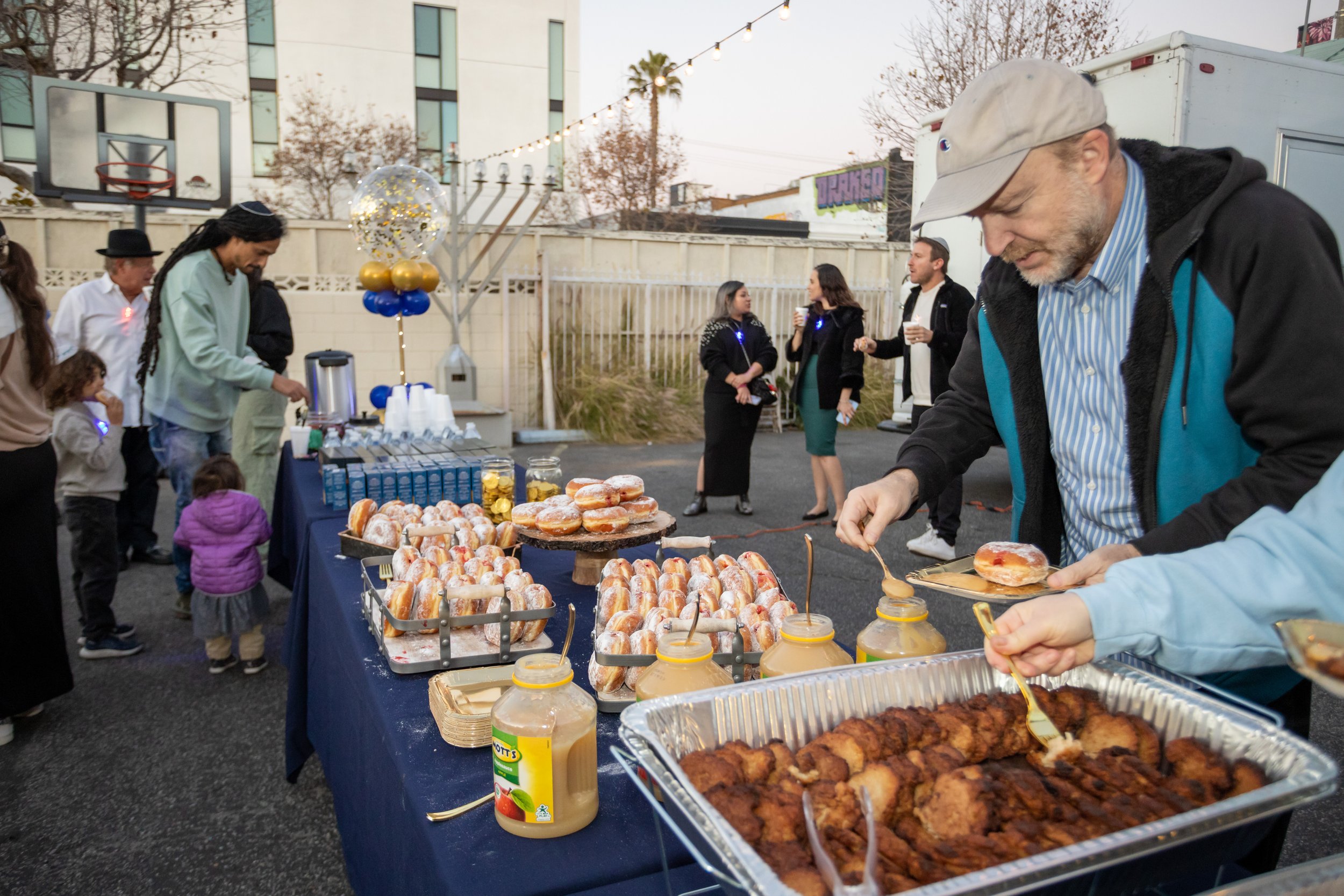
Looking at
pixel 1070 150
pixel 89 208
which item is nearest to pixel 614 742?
pixel 1070 150

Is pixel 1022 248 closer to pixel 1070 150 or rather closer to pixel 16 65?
pixel 1070 150

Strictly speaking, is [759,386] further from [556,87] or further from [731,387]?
[556,87]

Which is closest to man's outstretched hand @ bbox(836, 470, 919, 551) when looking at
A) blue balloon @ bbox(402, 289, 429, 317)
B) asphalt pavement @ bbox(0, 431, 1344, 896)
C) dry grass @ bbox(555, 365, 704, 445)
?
asphalt pavement @ bbox(0, 431, 1344, 896)

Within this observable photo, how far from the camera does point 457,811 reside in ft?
4.25

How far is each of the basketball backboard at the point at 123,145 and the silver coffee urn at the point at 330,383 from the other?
2.05 m

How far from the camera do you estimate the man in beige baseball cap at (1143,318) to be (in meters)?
1.40

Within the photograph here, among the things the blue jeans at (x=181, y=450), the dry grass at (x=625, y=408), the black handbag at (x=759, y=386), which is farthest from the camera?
the dry grass at (x=625, y=408)

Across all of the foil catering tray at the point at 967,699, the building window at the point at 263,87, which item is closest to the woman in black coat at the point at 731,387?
the foil catering tray at the point at 967,699

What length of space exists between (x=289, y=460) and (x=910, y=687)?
13.8 ft

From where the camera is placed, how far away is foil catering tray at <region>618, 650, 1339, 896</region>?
855 millimetres

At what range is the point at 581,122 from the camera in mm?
13578

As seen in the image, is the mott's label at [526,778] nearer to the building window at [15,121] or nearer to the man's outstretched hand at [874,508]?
the man's outstretched hand at [874,508]

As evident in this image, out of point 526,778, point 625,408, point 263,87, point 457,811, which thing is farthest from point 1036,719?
point 263,87

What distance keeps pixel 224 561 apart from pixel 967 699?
353 cm
